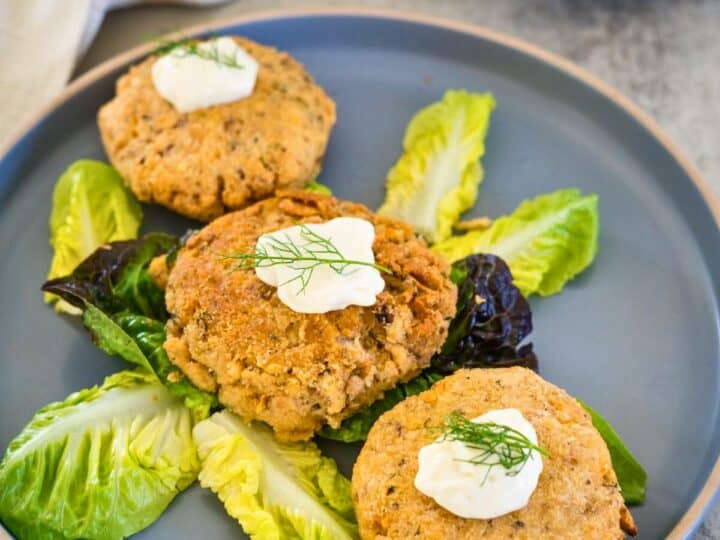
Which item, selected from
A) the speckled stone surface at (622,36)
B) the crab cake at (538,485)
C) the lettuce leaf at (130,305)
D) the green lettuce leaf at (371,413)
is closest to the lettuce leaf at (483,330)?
the green lettuce leaf at (371,413)

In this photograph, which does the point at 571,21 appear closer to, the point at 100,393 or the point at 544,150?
the point at 544,150

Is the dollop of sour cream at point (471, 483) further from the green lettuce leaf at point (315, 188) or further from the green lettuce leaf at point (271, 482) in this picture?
the green lettuce leaf at point (315, 188)

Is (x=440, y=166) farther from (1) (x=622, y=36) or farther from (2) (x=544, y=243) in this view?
(1) (x=622, y=36)

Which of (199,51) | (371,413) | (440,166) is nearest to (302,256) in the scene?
(371,413)

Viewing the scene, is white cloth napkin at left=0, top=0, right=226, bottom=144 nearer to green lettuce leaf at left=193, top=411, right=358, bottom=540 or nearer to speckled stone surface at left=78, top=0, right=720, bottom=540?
speckled stone surface at left=78, top=0, right=720, bottom=540

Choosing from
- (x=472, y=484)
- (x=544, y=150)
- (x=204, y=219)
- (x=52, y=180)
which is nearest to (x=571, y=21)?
(x=544, y=150)

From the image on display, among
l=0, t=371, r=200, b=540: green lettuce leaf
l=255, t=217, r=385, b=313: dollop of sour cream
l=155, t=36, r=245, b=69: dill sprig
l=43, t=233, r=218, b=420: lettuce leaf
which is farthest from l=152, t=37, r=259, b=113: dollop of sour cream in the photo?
l=0, t=371, r=200, b=540: green lettuce leaf

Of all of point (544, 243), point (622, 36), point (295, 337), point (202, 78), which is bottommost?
point (295, 337)
